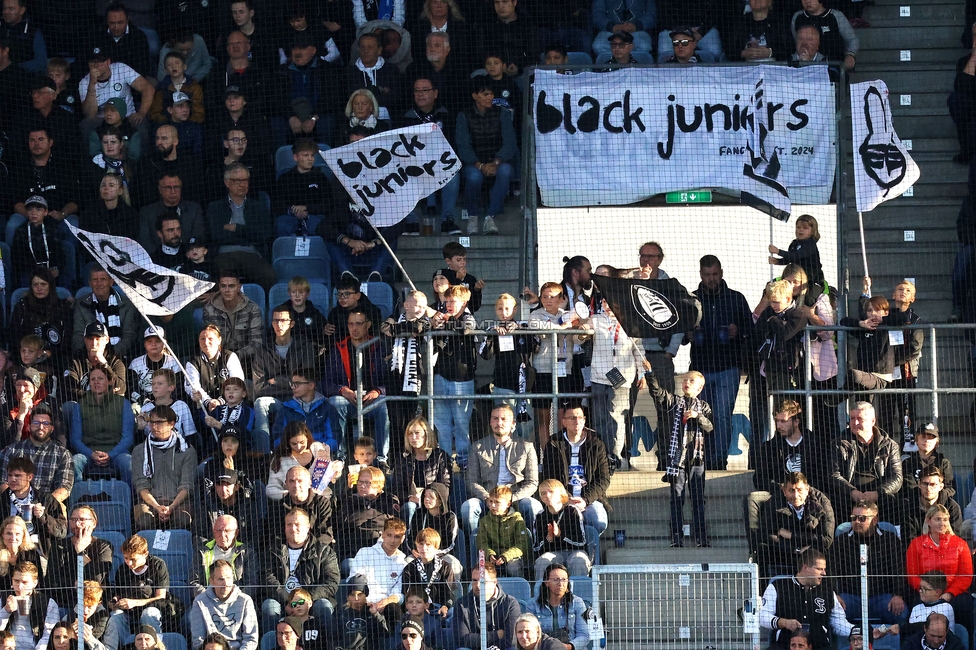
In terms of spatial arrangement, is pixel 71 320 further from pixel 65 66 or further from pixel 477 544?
pixel 477 544

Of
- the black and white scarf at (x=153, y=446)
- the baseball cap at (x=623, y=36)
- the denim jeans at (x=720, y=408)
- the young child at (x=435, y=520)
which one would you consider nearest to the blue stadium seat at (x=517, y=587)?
the young child at (x=435, y=520)

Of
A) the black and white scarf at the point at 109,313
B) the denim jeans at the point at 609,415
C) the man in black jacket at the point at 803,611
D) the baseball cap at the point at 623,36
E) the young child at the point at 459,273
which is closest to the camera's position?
the man in black jacket at the point at 803,611

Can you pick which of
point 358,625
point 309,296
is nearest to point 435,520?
point 358,625

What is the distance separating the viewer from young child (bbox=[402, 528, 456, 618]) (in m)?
14.1

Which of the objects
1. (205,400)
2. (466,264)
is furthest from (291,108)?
(205,400)

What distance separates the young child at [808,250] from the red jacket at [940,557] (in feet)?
8.92

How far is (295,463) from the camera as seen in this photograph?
1518 cm

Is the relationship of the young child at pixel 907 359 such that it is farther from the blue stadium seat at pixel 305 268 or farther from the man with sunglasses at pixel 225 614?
the man with sunglasses at pixel 225 614

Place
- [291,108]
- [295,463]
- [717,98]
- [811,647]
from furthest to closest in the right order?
[291,108] < [717,98] < [295,463] < [811,647]

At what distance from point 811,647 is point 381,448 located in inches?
148

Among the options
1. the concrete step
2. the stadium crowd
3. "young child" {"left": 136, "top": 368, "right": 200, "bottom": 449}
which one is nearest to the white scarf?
the stadium crowd

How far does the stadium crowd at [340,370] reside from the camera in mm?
14391

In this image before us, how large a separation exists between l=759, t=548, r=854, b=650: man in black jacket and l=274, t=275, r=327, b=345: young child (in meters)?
4.38

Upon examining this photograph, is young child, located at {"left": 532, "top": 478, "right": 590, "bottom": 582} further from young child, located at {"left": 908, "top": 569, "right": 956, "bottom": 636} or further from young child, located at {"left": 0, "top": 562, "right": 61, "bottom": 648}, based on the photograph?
young child, located at {"left": 0, "top": 562, "right": 61, "bottom": 648}
